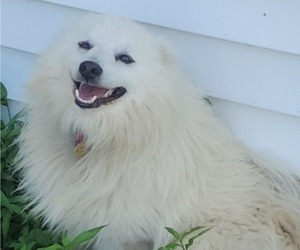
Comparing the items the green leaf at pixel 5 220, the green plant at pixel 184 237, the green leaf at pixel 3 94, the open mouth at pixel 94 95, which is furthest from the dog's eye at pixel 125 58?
the green leaf at pixel 3 94

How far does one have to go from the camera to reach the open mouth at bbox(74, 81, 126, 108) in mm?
3322

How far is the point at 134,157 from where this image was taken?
3.45 m

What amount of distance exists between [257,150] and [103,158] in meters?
0.80

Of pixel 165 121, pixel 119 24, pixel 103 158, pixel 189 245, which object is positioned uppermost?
pixel 119 24

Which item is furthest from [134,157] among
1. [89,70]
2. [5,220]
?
[5,220]

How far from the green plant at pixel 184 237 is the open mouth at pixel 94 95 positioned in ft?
1.82

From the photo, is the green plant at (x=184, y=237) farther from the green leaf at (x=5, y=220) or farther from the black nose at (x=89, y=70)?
the green leaf at (x=5, y=220)

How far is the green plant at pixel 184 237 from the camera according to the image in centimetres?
318

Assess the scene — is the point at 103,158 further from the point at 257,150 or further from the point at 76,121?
the point at 257,150

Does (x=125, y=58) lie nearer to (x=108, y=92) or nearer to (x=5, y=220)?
(x=108, y=92)

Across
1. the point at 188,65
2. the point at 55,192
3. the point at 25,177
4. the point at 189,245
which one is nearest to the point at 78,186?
the point at 55,192

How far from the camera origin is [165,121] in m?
3.41

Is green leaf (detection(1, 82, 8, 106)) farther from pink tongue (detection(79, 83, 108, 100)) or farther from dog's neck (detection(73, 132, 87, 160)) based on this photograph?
pink tongue (detection(79, 83, 108, 100))

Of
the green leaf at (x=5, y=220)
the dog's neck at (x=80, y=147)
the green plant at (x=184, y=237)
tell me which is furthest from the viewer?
the green leaf at (x=5, y=220)
